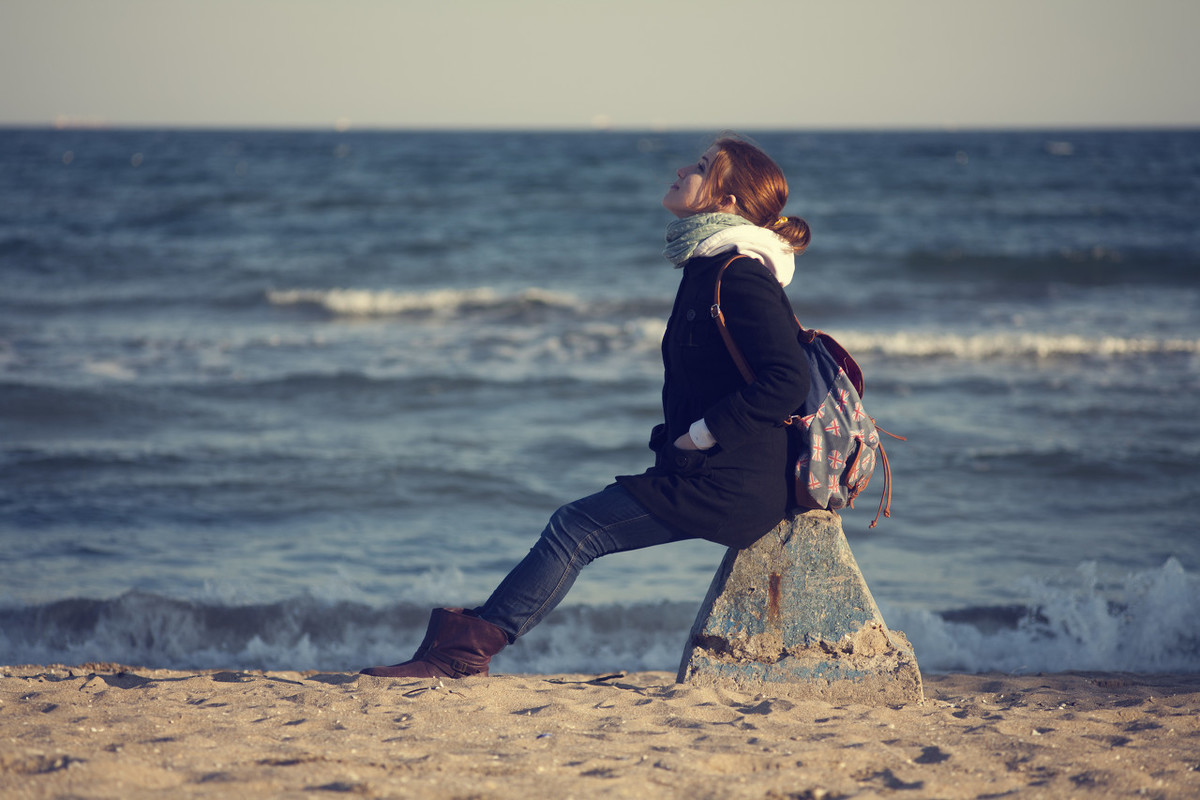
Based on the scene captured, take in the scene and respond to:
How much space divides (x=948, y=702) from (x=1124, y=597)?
226 centimetres

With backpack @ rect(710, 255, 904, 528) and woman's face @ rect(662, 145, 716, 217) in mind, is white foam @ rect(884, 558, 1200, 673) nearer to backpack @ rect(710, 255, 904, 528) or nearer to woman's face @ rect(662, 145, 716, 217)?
backpack @ rect(710, 255, 904, 528)

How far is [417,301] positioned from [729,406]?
1233 cm

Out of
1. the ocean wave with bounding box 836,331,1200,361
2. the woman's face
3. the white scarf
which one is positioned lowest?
the white scarf

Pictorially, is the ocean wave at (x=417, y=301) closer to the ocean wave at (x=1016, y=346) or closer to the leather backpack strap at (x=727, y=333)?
the ocean wave at (x=1016, y=346)

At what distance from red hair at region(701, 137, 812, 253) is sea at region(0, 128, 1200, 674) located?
28cm

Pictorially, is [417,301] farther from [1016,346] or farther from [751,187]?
[751,187]

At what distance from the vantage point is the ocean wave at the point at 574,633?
15.6ft

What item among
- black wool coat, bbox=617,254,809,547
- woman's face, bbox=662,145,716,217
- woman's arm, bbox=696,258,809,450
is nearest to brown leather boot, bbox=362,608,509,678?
black wool coat, bbox=617,254,809,547

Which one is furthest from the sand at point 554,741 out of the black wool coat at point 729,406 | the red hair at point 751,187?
the red hair at point 751,187

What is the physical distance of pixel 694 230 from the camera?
2.97m

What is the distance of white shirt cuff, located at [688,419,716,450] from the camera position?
9.52ft

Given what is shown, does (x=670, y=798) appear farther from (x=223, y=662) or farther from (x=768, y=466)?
(x=223, y=662)

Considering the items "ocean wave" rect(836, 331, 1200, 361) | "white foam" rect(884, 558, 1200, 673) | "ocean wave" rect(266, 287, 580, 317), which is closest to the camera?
"white foam" rect(884, 558, 1200, 673)

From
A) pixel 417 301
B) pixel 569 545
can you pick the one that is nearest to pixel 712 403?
pixel 569 545
